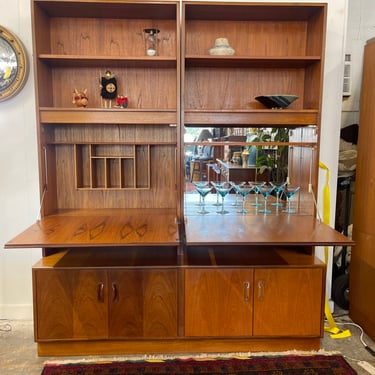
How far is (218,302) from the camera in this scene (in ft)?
7.20

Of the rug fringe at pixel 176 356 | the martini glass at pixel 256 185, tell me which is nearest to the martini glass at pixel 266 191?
the martini glass at pixel 256 185

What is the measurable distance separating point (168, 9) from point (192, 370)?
7.73 feet

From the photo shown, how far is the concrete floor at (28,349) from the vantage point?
213 centimetres

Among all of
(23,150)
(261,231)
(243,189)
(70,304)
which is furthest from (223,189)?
(23,150)

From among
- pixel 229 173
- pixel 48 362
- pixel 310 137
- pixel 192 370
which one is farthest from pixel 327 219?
pixel 48 362

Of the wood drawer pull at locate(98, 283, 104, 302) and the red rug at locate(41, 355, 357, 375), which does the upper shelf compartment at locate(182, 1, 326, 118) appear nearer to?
the wood drawer pull at locate(98, 283, 104, 302)

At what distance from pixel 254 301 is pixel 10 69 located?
7.79 feet

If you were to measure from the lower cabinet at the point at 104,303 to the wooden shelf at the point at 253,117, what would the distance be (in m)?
1.03

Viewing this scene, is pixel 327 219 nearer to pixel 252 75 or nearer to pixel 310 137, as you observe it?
pixel 310 137

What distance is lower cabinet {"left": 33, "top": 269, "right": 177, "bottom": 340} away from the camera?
85.0 inches

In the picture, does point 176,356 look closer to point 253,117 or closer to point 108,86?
point 253,117

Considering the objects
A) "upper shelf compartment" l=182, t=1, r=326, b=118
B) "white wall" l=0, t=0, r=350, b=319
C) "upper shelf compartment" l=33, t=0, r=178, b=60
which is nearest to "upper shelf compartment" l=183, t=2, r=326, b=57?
"upper shelf compartment" l=182, t=1, r=326, b=118

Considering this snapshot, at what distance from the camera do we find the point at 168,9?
7.45ft

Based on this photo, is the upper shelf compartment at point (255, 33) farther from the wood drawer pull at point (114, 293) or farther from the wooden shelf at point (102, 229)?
the wood drawer pull at point (114, 293)
